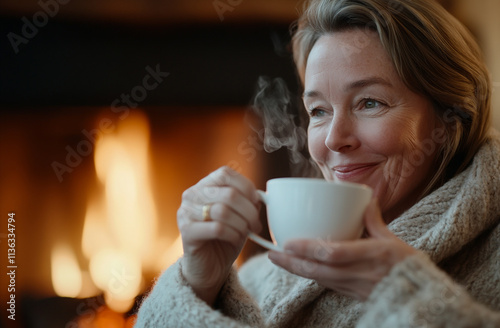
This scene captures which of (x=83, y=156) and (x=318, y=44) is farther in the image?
(x=83, y=156)

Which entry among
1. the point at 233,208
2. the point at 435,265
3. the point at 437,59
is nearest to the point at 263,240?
the point at 233,208

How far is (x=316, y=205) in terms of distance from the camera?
0.64 metres

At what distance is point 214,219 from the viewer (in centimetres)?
73

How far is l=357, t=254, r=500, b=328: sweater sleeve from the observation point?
586 mm

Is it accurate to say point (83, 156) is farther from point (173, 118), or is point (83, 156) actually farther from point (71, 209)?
point (173, 118)

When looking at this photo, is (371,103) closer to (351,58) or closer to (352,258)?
(351,58)

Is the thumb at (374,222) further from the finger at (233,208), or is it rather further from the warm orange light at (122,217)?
the warm orange light at (122,217)

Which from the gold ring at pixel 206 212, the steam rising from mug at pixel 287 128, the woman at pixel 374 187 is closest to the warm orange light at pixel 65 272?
the steam rising from mug at pixel 287 128

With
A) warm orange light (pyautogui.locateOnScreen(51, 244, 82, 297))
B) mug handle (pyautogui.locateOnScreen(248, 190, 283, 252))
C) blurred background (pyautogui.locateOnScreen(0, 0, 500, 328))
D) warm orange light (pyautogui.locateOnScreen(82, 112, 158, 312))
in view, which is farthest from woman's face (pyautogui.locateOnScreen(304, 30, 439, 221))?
warm orange light (pyautogui.locateOnScreen(51, 244, 82, 297))

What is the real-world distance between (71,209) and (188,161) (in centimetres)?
63

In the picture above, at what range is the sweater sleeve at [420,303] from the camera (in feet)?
1.92

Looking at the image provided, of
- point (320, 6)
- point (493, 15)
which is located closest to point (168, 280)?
point (320, 6)

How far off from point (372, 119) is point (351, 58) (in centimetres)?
13

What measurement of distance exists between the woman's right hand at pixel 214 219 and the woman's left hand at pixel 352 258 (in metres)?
0.07
